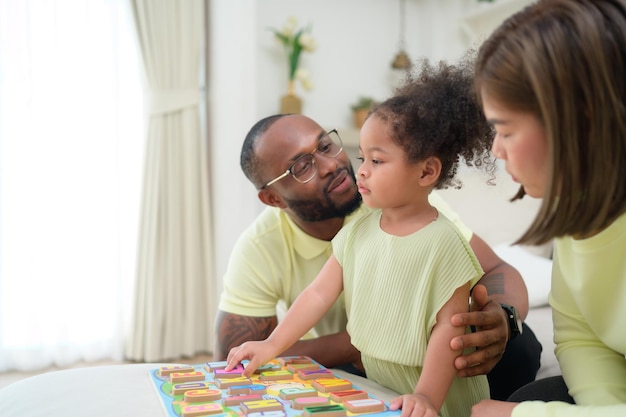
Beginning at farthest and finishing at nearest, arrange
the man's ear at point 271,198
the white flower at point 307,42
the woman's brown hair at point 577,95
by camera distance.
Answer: the white flower at point 307,42, the man's ear at point 271,198, the woman's brown hair at point 577,95

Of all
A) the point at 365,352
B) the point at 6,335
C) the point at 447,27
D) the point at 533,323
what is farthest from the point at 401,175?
the point at 447,27

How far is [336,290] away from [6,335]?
2.59 meters

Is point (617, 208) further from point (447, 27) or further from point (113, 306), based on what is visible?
point (447, 27)

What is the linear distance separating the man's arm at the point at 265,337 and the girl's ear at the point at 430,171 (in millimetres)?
522

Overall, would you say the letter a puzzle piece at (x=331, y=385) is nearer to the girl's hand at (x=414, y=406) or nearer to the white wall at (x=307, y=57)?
the girl's hand at (x=414, y=406)

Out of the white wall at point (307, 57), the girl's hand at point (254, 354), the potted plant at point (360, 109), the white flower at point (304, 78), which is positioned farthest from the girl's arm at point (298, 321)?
the potted plant at point (360, 109)

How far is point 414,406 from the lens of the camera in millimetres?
907

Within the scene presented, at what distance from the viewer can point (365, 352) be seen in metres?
1.12

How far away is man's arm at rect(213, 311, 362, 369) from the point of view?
1.50 metres

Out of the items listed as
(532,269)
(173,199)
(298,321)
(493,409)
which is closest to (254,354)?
(298,321)

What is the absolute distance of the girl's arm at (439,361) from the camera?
3.11 ft

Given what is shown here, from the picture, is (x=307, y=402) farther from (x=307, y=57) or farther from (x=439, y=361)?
(x=307, y=57)

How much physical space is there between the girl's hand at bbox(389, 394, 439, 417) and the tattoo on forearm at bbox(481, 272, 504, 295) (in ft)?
1.87

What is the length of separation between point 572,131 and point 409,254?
0.39 meters
